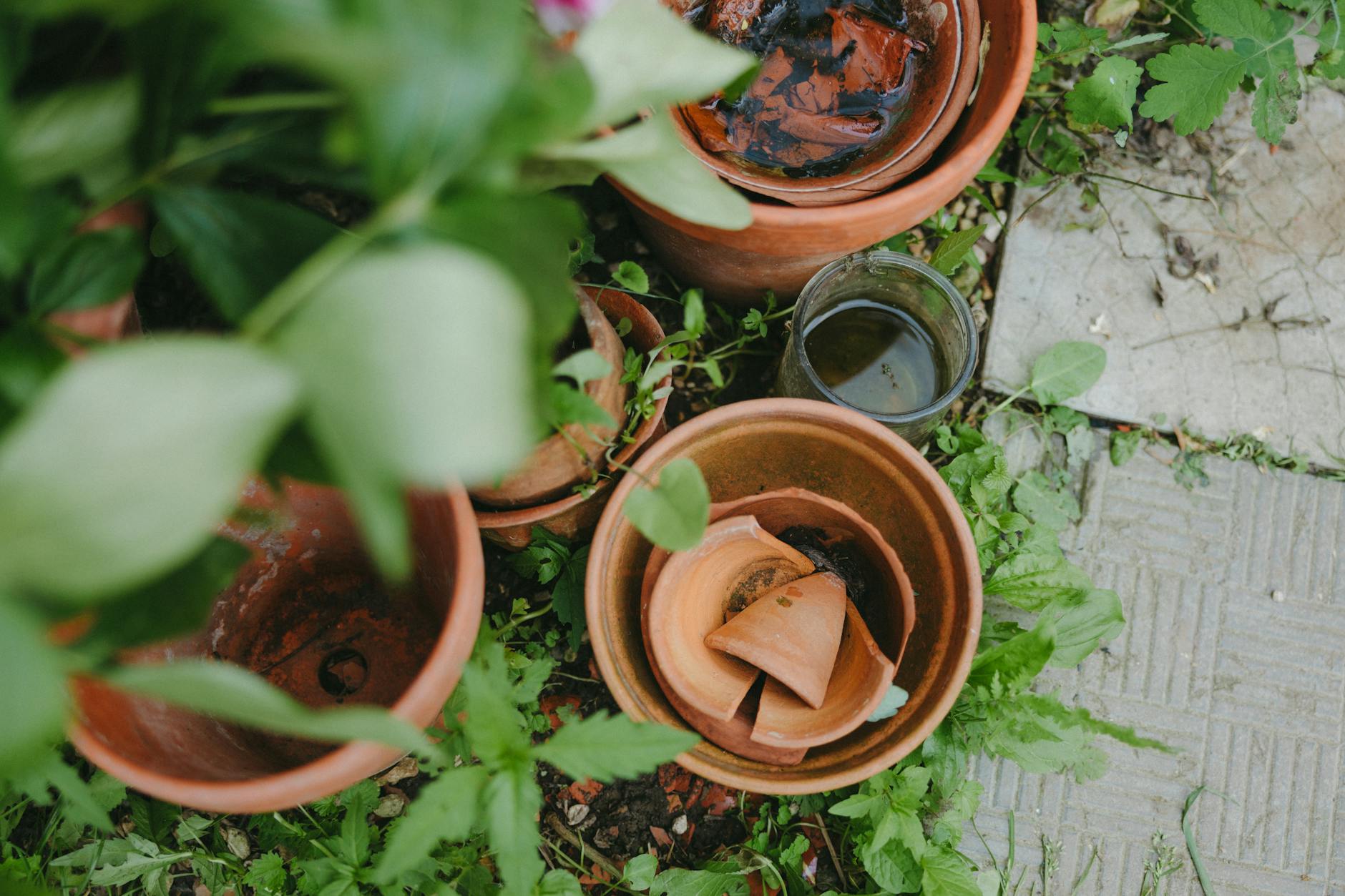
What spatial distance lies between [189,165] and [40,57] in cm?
14

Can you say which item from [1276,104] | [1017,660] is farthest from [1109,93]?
[1017,660]

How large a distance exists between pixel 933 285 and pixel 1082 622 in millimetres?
535

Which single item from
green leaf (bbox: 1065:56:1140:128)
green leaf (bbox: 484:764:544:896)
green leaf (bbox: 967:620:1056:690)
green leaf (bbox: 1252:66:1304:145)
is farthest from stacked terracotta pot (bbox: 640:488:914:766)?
green leaf (bbox: 1252:66:1304:145)

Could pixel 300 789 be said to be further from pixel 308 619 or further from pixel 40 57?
pixel 40 57

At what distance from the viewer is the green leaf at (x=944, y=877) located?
3.84 ft

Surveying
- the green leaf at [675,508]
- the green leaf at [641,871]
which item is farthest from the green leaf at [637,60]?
the green leaf at [641,871]

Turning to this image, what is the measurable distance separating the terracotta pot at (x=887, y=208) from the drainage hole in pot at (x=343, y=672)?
76 cm

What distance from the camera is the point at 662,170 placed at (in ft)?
2.42

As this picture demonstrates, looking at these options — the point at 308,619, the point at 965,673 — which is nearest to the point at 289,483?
the point at 308,619

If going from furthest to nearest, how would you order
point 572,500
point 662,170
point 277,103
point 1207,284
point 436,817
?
1. point 1207,284
2. point 572,500
3. point 436,817
4. point 662,170
5. point 277,103

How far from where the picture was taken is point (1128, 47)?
1578mm

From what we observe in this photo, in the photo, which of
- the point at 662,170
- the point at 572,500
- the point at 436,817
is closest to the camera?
the point at 662,170

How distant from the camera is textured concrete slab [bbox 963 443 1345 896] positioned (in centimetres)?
136

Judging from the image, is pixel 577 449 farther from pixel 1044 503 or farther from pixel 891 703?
pixel 1044 503
